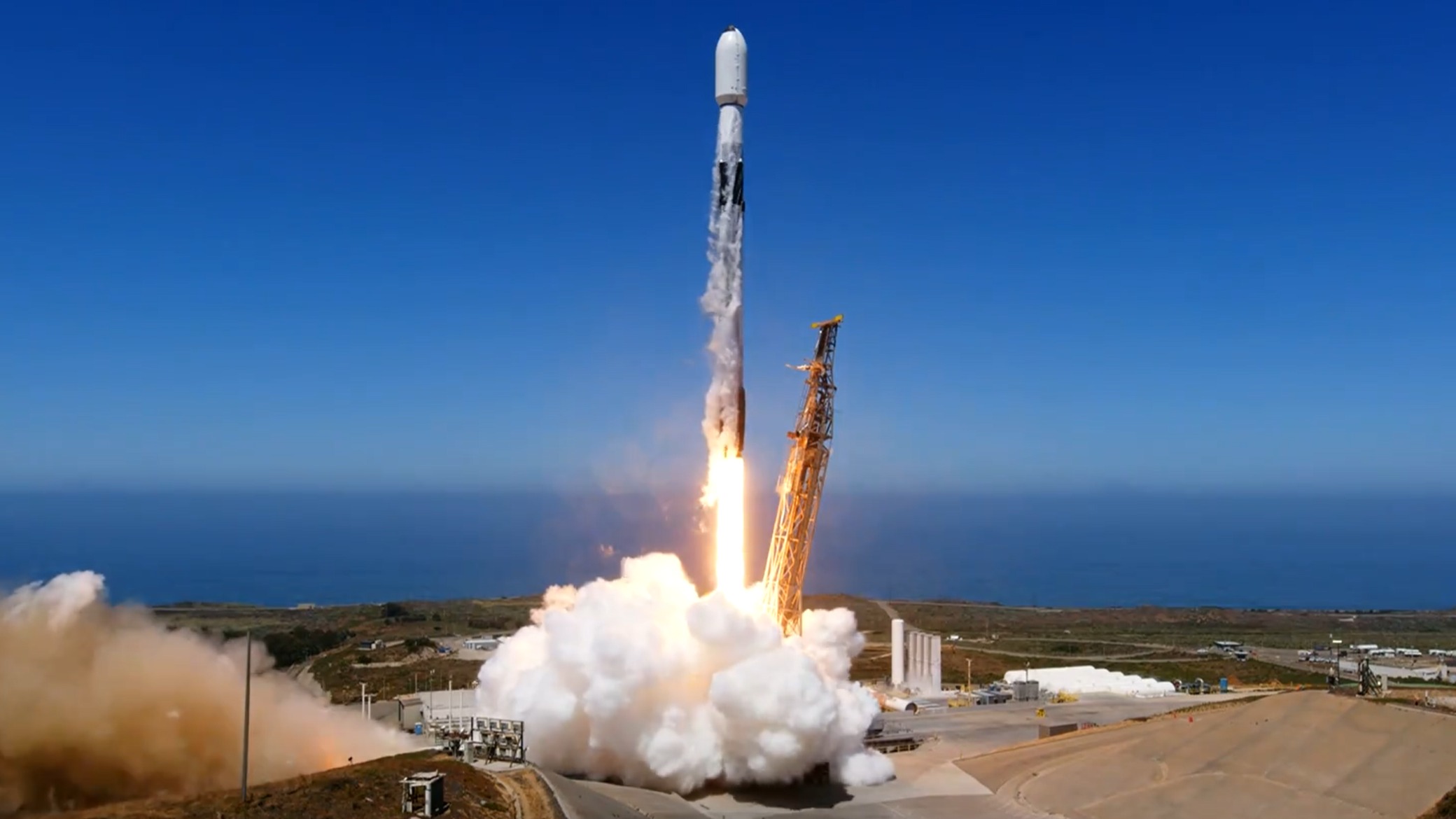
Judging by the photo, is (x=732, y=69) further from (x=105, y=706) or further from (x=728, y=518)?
(x=105, y=706)

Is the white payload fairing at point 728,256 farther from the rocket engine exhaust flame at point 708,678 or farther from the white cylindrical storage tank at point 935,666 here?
the white cylindrical storage tank at point 935,666

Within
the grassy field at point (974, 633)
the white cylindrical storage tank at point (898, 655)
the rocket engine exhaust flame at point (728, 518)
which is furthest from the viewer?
the grassy field at point (974, 633)

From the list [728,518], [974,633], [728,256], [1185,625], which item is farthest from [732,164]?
[1185,625]

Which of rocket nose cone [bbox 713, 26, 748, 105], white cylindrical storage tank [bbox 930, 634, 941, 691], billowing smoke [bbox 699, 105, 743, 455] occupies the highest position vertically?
rocket nose cone [bbox 713, 26, 748, 105]

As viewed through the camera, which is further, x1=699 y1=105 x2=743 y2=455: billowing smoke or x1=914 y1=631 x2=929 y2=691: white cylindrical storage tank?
x1=914 y1=631 x2=929 y2=691: white cylindrical storage tank

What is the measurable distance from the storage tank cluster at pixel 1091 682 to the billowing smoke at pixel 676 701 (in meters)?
28.0

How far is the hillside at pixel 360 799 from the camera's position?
2459cm

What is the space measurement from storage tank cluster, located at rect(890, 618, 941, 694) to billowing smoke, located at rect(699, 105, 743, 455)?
2557 centimetres

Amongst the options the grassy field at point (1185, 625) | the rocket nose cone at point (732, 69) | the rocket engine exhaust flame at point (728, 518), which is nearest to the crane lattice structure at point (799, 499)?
the rocket engine exhaust flame at point (728, 518)

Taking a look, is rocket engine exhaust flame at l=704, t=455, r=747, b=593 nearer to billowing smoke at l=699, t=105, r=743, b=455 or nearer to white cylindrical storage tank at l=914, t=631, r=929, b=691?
billowing smoke at l=699, t=105, r=743, b=455

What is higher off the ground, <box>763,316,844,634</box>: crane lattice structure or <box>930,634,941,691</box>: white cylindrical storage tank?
<box>763,316,844,634</box>: crane lattice structure

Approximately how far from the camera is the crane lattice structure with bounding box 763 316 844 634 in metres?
43.3

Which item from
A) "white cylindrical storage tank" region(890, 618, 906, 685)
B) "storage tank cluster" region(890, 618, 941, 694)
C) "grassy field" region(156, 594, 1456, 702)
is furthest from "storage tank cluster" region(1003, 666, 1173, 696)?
"white cylindrical storage tank" region(890, 618, 906, 685)

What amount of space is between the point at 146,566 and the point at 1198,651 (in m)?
170
